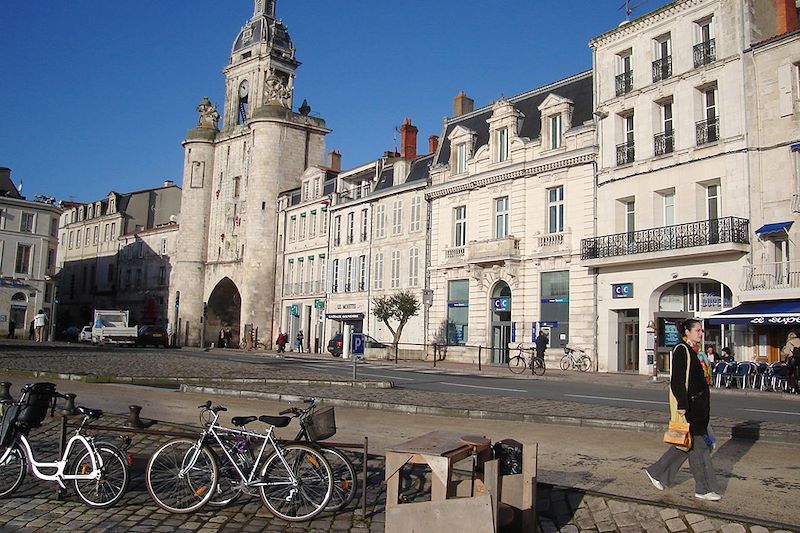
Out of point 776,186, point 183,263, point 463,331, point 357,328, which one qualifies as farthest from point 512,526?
point 183,263

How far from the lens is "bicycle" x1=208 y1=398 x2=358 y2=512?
6332 millimetres

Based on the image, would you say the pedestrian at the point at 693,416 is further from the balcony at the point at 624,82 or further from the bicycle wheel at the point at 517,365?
the balcony at the point at 624,82

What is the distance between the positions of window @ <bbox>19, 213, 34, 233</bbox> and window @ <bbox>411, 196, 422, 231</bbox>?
34189 mm

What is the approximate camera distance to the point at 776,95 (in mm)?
24203

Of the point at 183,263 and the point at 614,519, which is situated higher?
the point at 183,263

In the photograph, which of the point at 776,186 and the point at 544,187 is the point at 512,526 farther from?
the point at 544,187

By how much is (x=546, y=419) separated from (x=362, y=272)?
109 feet

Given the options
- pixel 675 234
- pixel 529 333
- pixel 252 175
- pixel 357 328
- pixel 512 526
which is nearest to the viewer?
pixel 512 526

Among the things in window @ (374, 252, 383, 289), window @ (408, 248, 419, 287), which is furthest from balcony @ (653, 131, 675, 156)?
window @ (374, 252, 383, 289)

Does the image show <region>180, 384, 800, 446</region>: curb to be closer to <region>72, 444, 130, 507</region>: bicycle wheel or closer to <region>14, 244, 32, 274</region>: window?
<region>72, 444, 130, 507</region>: bicycle wheel

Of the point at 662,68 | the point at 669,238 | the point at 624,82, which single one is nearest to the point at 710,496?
the point at 669,238

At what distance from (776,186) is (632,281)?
21.0 feet

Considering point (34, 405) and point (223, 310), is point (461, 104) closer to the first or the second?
point (223, 310)

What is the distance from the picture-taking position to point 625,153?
29359 millimetres
